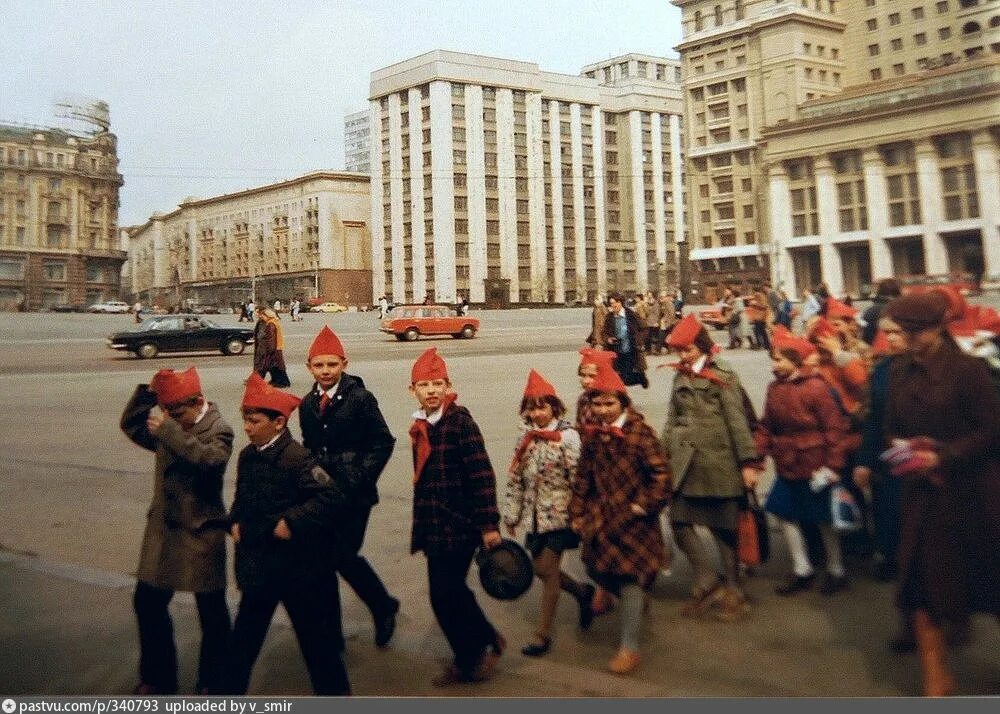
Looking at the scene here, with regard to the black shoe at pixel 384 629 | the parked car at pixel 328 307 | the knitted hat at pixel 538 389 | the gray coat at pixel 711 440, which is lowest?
the black shoe at pixel 384 629

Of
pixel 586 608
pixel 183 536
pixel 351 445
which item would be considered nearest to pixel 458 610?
pixel 586 608

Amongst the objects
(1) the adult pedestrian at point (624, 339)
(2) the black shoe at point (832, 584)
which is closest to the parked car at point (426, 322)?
(1) the adult pedestrian at point (624, 339)

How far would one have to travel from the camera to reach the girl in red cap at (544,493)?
3.05m

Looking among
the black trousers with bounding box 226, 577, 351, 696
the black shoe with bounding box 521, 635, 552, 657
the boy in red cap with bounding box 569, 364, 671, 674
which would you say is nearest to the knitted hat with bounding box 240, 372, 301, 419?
the black trousers with bounding box 226, 577, 351, 696

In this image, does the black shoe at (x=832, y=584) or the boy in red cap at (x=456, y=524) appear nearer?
the boy in red cap at (x=456, y=524)

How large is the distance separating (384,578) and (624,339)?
5.99 feet

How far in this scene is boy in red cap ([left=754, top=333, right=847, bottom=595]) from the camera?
300 centimetres

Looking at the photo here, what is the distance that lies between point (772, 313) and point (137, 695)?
3033mm

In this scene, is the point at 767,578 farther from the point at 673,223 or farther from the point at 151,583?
the point at 151,583

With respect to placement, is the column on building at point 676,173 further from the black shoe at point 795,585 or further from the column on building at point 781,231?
the black shoe at point 795,585

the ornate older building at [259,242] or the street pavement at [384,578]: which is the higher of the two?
the ornate older building at [259,242]

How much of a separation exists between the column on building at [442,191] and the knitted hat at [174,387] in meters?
1.93

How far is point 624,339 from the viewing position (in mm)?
4273

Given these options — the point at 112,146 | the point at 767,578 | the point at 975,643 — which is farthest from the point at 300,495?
the point at 112,146
